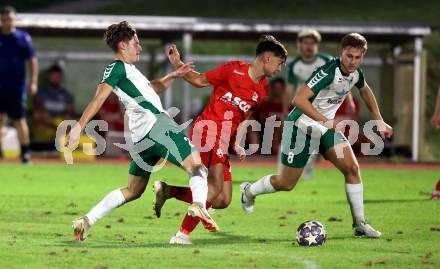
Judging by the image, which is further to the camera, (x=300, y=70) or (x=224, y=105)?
(x=300, y=70)

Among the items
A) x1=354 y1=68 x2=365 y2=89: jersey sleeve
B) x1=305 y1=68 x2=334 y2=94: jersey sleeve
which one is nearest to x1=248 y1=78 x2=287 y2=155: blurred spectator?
x1=354 y1=68 x2=365 y2=89: jersey sleeve

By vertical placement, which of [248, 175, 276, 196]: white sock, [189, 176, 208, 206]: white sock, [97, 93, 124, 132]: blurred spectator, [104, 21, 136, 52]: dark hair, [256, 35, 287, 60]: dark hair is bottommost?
[97, 93, 124, 132]: blurred spectator

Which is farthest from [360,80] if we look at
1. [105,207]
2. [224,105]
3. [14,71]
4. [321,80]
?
[14,71]

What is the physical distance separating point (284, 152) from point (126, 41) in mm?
2525

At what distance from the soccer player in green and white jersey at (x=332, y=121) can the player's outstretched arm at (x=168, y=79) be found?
1149 millimetres

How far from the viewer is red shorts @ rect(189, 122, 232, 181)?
11742 millimetres

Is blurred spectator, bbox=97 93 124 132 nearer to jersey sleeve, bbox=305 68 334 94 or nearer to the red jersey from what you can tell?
the red jersey

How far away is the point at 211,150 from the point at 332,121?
4.09 ft

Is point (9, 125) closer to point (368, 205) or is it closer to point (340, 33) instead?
point (340, 33)

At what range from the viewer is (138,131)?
11117mm

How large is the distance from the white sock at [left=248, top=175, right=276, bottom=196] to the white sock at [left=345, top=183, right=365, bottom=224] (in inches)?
61.9

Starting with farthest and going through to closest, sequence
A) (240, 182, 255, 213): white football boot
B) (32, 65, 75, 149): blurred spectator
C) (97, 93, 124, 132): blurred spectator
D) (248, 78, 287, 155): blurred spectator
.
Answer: (32, 65, 75, 149): blurred spectator, (97, 93, 124, 132): blurred spectator, (248, 78, 287, 155): blurred spectator, (240, 182, 255, 213): white football boot

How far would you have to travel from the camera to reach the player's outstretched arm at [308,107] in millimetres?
11797

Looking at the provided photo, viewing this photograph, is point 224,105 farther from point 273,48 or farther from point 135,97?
point 135,97
